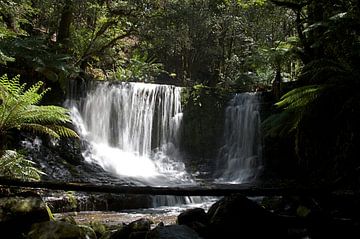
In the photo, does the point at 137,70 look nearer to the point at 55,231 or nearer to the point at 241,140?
the point at 241,140

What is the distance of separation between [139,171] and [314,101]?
21.4 ft

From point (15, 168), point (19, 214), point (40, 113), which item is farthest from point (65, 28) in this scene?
point (19, 214)

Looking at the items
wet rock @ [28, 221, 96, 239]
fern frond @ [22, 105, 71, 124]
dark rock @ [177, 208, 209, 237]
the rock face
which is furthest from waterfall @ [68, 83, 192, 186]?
wet rock @ [28, 221, 96, 239]

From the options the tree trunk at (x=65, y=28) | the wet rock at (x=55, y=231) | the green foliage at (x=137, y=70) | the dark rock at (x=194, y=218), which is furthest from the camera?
the green foliage at (x=137, y=70)

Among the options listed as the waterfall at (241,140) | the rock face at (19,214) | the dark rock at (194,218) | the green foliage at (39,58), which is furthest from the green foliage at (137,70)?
the rock face at (19,214)

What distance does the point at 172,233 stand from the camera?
427cm

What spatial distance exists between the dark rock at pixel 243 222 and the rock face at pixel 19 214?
78.7 inches

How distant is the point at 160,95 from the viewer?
14.3m

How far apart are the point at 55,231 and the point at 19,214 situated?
542 mm

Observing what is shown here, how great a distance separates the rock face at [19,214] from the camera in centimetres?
449

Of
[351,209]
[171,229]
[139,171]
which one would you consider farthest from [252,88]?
[171,229]

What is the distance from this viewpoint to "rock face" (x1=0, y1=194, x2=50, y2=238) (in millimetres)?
4492

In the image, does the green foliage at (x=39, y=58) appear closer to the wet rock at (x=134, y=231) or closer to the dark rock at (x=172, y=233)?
the wet rock at (x=134, y=231)

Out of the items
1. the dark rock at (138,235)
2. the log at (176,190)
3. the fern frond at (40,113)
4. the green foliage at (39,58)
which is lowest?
the dark rock at (138,235)
